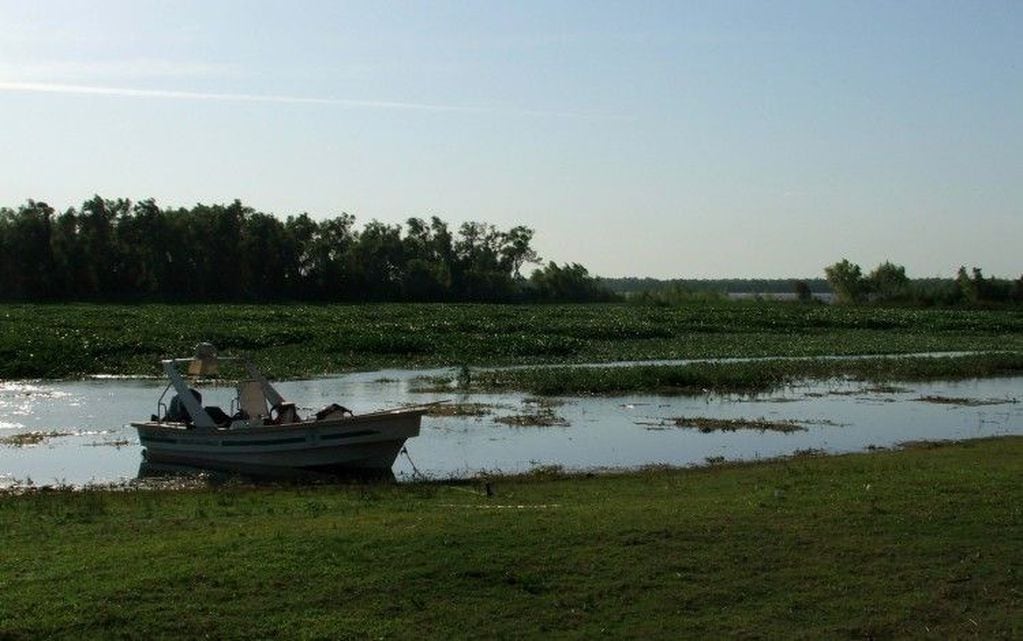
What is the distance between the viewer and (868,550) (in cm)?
1175

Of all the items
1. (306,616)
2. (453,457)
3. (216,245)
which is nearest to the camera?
(306,616)

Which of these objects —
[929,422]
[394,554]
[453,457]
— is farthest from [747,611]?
[929,422]

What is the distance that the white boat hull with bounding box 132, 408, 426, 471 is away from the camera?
71.9 feet

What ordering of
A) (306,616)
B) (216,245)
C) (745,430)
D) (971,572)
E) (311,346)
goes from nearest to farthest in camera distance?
(306,616)
(971,572)
(745,430)
(311,346)
(216,245)

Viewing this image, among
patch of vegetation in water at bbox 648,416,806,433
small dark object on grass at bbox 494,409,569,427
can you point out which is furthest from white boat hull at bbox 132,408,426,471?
patch of vegetation in water at bbox 648,416,806,433

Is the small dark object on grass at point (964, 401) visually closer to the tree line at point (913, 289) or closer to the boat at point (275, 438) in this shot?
the boat at point (275, 438)

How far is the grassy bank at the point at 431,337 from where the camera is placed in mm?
46906

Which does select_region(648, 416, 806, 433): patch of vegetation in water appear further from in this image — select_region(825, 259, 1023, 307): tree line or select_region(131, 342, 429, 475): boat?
select_region(825, 259, 1023, 307): tree line

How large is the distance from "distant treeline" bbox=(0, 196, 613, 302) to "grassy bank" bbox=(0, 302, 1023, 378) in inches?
1061

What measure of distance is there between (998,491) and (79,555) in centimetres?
1041

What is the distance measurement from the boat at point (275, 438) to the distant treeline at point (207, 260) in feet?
236

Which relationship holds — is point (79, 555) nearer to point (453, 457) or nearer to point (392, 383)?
point (453, 457)

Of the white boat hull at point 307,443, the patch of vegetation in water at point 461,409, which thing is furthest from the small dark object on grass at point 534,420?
the white boat hull at point 307,443

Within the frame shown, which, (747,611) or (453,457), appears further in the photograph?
(453,457)
